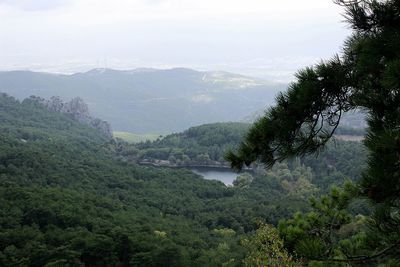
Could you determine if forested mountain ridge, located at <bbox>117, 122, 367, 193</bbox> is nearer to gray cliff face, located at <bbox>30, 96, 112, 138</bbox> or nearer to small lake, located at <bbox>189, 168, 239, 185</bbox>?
small lake, located at <bbox>189, 168, 239, 185</bbox>

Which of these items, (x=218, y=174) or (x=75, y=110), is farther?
(x=75, y=110)

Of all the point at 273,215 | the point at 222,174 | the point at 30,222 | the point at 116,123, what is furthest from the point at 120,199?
the point at 116,123

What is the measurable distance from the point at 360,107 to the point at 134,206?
32.9 meters

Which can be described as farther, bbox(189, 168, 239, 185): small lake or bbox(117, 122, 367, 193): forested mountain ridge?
bbox(189, 168, 239, 185): small lake

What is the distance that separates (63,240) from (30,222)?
392cm

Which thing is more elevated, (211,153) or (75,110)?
(75,110)

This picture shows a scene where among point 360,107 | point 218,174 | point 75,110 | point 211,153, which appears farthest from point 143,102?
point 360,107

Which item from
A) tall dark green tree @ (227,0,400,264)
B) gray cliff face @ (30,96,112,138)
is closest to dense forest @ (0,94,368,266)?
tall dark green tree @ (227,0,400,264)

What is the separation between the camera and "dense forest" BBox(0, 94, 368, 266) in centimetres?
1952

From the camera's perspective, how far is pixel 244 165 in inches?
151

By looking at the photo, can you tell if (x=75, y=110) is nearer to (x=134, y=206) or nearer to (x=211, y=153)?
(x=211, y=153)

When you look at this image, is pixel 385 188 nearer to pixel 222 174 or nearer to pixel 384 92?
pixel 384 92

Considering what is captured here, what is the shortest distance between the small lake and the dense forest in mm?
2723

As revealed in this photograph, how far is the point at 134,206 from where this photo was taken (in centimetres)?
3516
